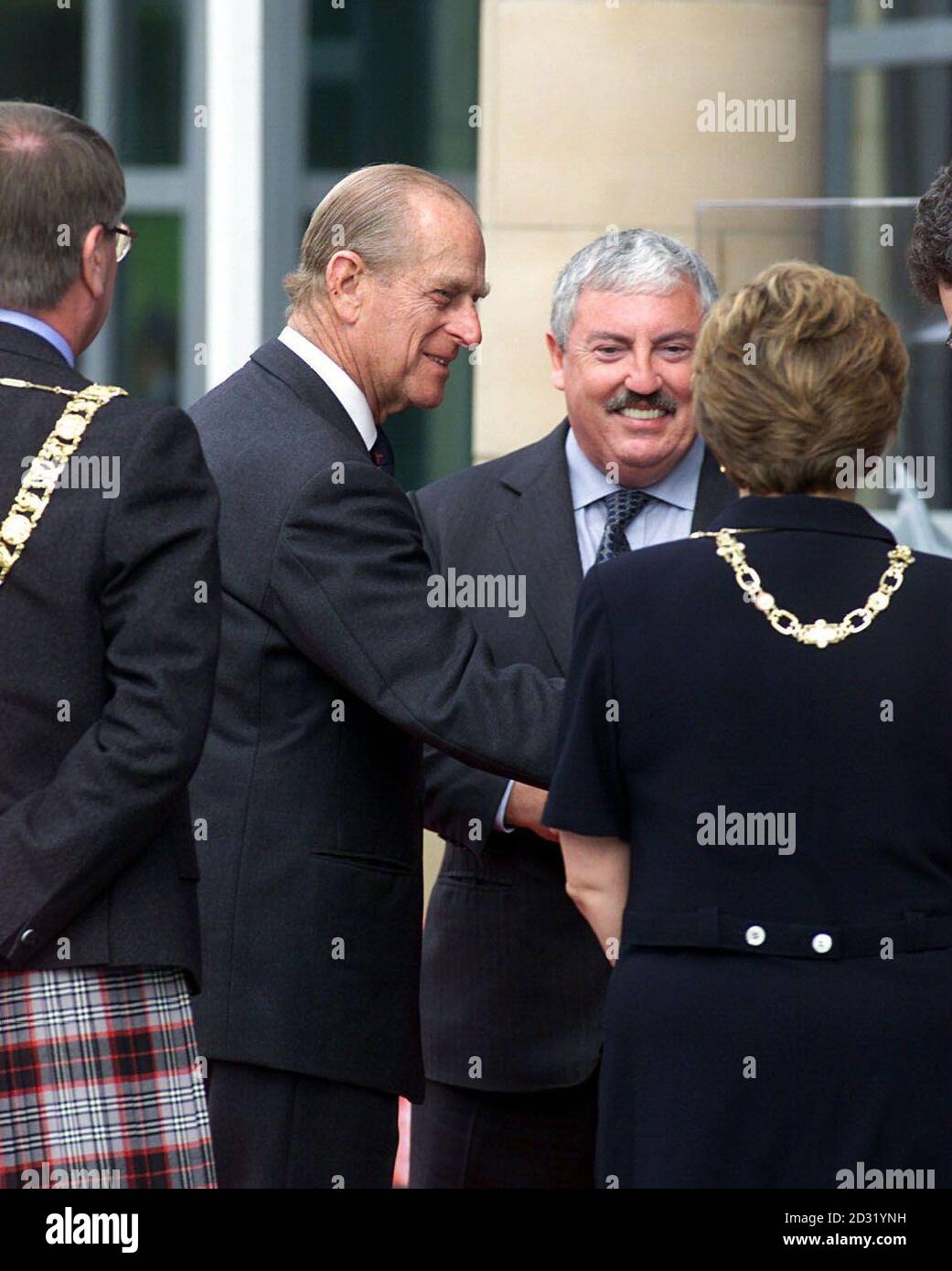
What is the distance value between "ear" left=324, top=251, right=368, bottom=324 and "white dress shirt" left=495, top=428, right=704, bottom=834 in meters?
A: 0.61

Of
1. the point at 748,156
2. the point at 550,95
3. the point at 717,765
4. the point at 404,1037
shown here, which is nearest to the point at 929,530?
the point at 748,156

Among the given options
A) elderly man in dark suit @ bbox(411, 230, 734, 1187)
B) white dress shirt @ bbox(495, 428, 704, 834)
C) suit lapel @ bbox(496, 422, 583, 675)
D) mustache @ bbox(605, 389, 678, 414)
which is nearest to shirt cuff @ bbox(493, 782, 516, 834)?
elderly man in dark suit @ bbox(411, 230, 734, 1187)

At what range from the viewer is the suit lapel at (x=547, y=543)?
359 centimetres

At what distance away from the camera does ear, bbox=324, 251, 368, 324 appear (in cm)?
333

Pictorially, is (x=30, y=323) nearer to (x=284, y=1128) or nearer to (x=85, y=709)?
(x=85, y=709)

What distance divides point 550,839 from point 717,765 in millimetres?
1084

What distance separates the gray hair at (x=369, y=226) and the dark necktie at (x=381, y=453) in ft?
0.80

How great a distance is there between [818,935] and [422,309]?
1.38 m

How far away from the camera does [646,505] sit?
12.2 feet

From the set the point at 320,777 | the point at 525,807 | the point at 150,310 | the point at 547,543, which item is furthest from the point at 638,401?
the point at 150,310

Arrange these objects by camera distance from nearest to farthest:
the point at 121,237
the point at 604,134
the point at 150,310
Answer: the point at 121,237 → the point at 604,134 → the point at 150,310

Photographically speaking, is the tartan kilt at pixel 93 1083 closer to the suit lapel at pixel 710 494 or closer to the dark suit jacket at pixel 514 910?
the dark suit jacket at pixel 514 910

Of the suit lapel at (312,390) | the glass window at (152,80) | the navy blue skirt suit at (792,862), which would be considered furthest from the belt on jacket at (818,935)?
the glass window at (152,80)

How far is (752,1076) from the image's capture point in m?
2.43
